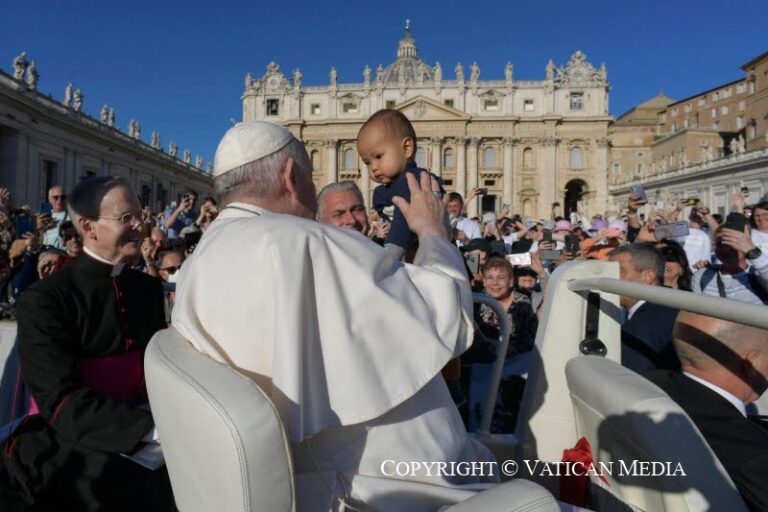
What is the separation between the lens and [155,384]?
1.31m

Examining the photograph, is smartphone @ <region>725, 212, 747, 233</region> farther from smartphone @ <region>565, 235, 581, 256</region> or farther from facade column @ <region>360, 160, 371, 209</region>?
facade column @ <region>360, 160, 371, 209</region>

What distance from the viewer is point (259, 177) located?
Answer: 1.79 m

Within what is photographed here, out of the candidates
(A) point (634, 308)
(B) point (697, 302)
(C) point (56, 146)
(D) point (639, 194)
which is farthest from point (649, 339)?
(C) point (56, 146)

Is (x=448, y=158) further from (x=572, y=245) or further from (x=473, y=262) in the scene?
(x=473, y=262)

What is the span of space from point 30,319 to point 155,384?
117 centimetres

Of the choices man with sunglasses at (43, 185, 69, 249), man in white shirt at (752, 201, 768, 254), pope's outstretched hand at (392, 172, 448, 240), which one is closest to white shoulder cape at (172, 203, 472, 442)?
pope's outstretched hand at (392, 172, 448, 240)

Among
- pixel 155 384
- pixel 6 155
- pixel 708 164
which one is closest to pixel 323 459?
pixel 155 384

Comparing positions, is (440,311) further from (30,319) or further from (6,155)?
(6,155)

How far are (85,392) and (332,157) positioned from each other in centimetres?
5342

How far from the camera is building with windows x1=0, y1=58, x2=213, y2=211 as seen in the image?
2269cm

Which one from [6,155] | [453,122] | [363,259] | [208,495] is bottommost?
[208,495]

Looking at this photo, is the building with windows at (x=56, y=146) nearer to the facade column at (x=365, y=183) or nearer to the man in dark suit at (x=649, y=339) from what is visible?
the facade column at (x=365, y=183)

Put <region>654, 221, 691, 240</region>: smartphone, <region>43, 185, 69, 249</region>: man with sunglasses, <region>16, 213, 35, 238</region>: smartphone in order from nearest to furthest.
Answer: <region>654, 221, 691, 240</region>: smartphone < <region>16, 213, 35, 238</region>: smartphone < <region>43, 185, 69, 249</region>: man with sunglasses

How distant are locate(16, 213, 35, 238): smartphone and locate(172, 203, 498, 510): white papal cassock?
677 cm
